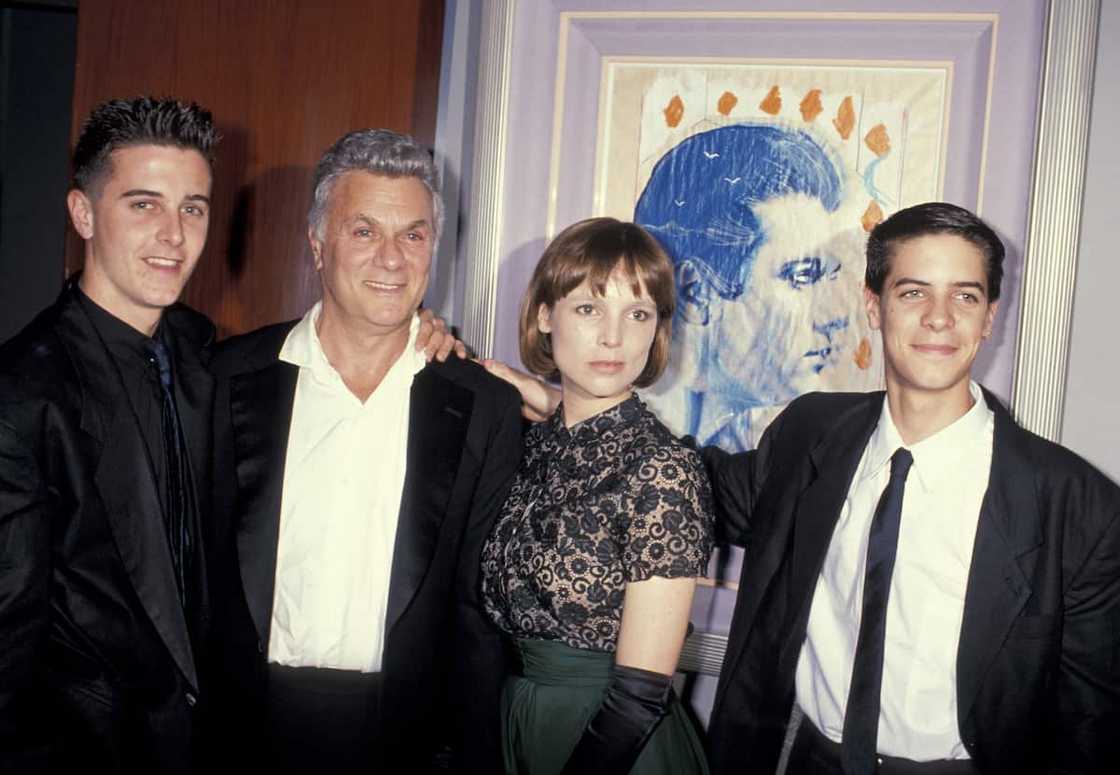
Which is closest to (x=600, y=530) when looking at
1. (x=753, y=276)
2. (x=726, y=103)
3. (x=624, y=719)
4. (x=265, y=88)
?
(x=624, y=719)

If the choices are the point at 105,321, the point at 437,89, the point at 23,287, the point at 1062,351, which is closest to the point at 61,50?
the point at 23,287

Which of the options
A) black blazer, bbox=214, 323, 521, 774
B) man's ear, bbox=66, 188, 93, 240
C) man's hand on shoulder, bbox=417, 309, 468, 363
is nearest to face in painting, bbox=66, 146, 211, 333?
man's ear, bbox=66, 188, 93, 240

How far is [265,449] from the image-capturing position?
217 centimetres

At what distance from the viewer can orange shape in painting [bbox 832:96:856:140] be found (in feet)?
8.30

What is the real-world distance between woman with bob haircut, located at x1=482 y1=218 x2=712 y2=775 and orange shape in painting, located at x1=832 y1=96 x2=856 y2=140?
2.70 ft

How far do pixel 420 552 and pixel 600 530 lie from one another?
17.9 inches

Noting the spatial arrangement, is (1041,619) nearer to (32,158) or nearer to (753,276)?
(753,276)

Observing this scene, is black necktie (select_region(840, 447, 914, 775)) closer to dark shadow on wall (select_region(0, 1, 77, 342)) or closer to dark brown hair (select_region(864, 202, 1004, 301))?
dark brown hair (select_region(864, 202, 1004, 301))

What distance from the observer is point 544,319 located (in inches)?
82.0

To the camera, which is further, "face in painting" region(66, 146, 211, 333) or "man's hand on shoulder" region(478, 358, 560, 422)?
"man's hand on shoulder" region(478, 358, 560, 422)

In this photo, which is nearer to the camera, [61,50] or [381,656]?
[381,656]

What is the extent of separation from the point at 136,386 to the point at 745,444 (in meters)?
1.46

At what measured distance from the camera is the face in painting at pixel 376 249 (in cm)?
220

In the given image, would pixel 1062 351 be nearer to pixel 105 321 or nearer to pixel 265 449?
pixel 265 449
